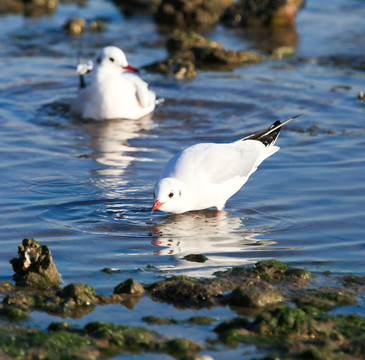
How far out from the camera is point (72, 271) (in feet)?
15.8

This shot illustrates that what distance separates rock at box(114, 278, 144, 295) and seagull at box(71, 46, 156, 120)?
5.46 metres

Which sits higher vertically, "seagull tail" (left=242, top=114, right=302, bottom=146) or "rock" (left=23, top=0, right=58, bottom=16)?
"rock" (left=23, top=0, right=58, bottom=16)

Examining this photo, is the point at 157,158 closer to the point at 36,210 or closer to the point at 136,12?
the point at 36,210

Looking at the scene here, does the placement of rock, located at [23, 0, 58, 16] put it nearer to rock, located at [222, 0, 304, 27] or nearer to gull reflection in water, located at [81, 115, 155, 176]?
rock, located at [222, 0, 304, 27]

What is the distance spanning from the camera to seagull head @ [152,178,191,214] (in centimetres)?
583

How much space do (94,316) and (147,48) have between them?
10.4 metres

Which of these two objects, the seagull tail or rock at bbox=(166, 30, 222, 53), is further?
rock at bbox=(166, 30, 222, 53)

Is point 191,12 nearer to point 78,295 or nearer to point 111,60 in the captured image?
point 111,60

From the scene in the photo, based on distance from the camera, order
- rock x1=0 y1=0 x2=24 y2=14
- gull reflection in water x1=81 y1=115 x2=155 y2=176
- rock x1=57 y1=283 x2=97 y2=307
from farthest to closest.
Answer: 1. rock x1=0 y1=0 x2=24 y2=14
2. gull reflection in water x1=81 y1=115 x2=155 y2=176
3. rock x1=57 y1=283 x2=97 y2=307

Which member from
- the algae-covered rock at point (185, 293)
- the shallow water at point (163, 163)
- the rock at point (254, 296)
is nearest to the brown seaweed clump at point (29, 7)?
the shallow water at point (163, 163)

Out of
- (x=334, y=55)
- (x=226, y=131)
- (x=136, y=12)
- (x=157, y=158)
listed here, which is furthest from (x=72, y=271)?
(x=136, y=12)

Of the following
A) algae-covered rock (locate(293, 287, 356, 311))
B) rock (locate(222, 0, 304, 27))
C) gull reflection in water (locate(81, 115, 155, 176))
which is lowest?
algae-covered rock (locate(293, 287, 356, 311))

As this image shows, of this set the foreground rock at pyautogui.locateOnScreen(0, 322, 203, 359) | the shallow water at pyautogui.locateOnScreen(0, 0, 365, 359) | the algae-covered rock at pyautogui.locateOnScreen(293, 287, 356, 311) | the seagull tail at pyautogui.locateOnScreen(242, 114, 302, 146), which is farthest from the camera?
the seagull tail at pyautogui.locateOnScreen(242, 114, 302, 146)

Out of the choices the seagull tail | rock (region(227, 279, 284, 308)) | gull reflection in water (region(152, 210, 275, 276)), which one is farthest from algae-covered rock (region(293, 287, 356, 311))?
the seagull tail
